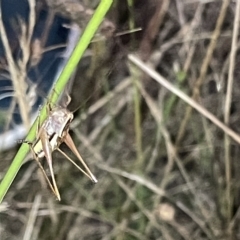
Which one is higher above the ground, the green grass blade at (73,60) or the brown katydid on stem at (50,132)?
the green grass blade at (73,60)

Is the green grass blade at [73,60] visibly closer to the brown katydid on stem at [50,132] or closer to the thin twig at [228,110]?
the brown katydid on stem at [50,132]

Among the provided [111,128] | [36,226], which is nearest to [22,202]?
[36,226]

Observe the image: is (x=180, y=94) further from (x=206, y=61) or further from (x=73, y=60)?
(x=73, y=60)

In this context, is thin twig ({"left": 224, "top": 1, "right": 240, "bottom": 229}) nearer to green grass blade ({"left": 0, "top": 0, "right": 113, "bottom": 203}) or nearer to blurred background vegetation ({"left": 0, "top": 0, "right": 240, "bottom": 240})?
blurred background vegetation ({"left": 0, "top": 0, "right": 240, "bottom": 240})

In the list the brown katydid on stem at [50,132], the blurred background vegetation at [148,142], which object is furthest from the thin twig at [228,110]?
the brown katydid on stem at [50,132]

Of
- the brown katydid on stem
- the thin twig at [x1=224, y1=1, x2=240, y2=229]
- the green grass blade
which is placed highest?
the green grass blade

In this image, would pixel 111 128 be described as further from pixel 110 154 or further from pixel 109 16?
pixel 109 16

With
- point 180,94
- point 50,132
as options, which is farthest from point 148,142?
point 50,132

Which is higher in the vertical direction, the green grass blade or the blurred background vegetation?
the green grass blade

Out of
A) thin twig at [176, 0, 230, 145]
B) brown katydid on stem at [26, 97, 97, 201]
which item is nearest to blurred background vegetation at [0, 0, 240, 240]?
thin twig at [176, 0, 230, 145]
